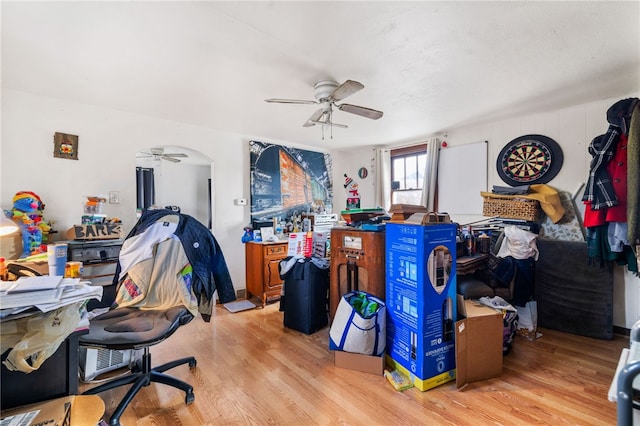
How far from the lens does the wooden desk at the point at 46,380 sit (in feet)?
3.32

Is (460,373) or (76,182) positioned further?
(76,182)

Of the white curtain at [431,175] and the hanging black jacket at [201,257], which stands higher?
the white curtain at [431,175]

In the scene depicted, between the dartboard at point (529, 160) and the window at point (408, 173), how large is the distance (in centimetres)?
109

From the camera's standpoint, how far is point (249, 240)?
4.01 meters

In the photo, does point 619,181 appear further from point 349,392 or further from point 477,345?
point 349,392

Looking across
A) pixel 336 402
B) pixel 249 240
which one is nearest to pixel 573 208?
pixel 336 402

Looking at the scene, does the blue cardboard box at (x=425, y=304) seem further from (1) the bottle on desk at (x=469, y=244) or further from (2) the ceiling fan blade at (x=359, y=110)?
(2) the ceiling fan blade at (x=359, y=110)

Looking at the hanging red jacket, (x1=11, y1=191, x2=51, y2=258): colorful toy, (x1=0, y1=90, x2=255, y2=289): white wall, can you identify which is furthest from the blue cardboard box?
(x1=11, y1=191, x2=51, y2=258): colorful toy

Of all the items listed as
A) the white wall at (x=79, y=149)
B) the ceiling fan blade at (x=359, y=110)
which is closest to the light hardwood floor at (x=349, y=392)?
the white wall at (x=79, y=149)

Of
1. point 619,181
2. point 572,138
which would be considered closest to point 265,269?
point 619,181

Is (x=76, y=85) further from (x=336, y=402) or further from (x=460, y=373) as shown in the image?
(x=460, y=373)

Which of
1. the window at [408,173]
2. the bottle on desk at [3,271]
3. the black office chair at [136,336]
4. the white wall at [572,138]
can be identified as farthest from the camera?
the window at [408,173]

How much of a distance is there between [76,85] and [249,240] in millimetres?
2409

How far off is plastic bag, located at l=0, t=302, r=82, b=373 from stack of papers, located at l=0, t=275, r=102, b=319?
5 centimetres
